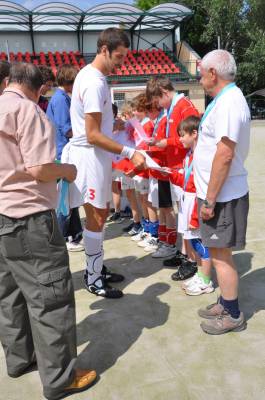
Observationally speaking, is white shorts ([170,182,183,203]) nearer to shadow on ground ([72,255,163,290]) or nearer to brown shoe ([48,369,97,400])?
shadow on ground ([72,255,163,290])

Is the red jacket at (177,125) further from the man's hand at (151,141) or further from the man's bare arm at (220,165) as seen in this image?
the man's bare arm at (220,165)

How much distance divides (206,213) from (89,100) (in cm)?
120

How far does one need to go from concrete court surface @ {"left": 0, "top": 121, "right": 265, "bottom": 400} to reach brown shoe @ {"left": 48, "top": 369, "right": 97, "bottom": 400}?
4 cm

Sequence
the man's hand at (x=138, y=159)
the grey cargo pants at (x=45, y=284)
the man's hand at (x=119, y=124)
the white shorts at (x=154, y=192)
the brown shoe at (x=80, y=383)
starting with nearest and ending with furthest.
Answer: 1. the grey cargo pants at (x=45, y=284)
2. the brown shoe at (x=80, y=383)
3. the man's hand at (x=138, y=159)
4. the white shorts at (x=154, y=192)
5. the man's hand at (x=119, y=124)

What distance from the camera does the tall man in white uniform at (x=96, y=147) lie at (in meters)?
3.04

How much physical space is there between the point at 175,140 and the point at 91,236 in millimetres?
1175

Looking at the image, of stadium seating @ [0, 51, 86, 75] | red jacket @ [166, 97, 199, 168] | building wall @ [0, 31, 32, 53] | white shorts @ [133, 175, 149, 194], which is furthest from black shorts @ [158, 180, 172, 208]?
building wall @ [0, 31, 32, 53]

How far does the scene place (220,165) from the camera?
2469mm

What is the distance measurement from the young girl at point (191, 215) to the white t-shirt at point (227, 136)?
24.5 inches

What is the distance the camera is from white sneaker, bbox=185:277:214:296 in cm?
344

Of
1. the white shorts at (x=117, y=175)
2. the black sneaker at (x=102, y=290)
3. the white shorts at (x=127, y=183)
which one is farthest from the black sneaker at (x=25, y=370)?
the white shorts at (x=117, y=175)

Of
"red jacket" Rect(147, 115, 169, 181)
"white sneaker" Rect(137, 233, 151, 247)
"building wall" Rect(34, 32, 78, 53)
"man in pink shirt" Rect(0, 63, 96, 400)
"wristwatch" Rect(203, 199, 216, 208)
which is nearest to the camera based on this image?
"man in pink shirt" Rect(0, 63, 96, 400)

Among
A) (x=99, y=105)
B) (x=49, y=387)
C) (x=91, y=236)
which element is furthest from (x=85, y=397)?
(x=99, y=105)

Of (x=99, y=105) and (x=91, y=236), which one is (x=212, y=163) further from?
(x=91, y=236)
